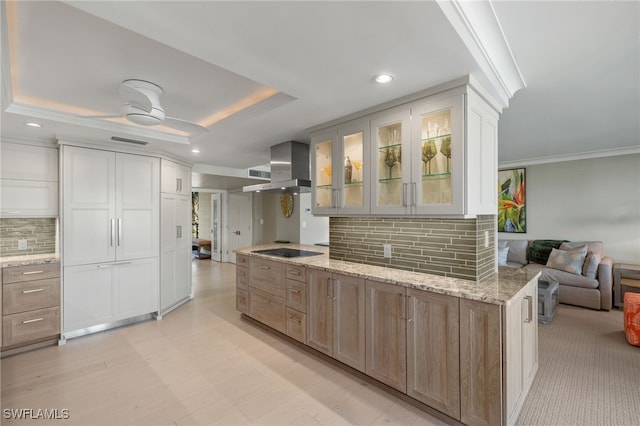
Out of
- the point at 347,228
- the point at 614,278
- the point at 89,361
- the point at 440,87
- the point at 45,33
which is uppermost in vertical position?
the point at 45,33

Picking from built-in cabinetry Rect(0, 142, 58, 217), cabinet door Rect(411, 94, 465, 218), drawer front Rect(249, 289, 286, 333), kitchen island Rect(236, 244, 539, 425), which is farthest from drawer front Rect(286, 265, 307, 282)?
built-in cabinetry Rect(0, 142, 58, 217)

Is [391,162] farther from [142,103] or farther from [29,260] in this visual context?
[29,260]

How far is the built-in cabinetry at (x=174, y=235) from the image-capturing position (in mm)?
4176

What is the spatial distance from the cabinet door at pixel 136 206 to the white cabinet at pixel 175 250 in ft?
0.46

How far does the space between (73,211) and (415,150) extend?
3.76 meters

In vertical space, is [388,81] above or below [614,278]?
above

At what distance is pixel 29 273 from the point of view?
10.3 feet

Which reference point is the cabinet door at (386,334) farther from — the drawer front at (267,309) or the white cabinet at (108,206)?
the white cabinet at (108,206)

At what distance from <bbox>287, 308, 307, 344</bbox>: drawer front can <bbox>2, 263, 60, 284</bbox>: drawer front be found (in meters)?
2.63

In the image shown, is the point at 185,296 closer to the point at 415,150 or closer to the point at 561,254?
the point at 415,150

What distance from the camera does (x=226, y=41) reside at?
1.60 meters

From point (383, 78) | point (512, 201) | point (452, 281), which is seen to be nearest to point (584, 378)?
point (452, 281)

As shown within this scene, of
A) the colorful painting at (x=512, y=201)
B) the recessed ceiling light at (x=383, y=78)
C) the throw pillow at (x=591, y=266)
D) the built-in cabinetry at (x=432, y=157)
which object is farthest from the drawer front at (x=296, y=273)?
the colorful painting at (x=512, y=201)

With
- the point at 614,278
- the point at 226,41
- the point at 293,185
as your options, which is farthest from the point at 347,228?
the point at 614,278
